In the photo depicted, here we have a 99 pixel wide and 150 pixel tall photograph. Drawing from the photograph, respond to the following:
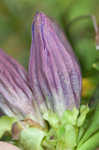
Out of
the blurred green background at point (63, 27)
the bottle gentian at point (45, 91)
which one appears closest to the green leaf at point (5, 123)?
the bottle gentian at point (45, 91)

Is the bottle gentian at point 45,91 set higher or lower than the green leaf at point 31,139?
higher

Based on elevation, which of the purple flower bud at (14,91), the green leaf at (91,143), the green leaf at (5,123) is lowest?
the green leaf at (91,143)

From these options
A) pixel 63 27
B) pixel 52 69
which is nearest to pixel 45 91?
pixel 52 69

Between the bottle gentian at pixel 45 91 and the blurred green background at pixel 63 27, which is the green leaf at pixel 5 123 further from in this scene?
the blurred green background at pixel 63 27

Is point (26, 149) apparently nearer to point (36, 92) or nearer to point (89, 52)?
point (36, 92)

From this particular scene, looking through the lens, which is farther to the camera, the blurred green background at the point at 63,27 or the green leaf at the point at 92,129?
the blurred green background at the point at 63,27

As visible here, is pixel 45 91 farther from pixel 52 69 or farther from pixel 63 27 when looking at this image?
pixel 63 27

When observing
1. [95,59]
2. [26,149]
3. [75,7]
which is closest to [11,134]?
[26,149]
